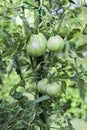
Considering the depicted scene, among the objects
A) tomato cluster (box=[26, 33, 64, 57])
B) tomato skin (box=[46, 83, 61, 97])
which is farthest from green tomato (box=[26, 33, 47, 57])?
tomato skin (box=[46, 83, 61, 97])

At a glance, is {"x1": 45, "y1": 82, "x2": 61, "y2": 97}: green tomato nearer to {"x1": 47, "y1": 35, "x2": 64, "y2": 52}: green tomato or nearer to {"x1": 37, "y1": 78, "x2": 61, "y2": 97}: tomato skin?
{"x1": 37, "y1": 78, "x2": 61, "y2": 97}: tomato skin

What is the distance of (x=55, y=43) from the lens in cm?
114

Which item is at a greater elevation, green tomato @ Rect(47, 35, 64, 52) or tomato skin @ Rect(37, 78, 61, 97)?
green tomato @ Rect(47, 35, 64, 52)

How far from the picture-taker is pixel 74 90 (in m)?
4.19

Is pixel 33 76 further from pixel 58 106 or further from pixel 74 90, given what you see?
pixel 74 90

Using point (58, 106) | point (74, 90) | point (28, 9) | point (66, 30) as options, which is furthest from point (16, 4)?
point (74, 90)

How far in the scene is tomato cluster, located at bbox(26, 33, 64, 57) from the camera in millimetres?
1158

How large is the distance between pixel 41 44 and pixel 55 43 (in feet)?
0.18

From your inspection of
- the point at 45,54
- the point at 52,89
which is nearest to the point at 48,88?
the point at 52,89

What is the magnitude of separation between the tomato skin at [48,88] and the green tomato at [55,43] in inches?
4.9

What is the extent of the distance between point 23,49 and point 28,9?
0.40ft

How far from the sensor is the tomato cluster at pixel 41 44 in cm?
116

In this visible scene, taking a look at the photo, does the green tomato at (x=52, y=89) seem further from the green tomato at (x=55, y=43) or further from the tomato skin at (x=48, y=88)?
the green tomato at (x=55, y=43)

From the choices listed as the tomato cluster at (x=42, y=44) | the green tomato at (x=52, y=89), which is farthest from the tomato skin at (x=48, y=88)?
the tomato cluster at (x=42, y=44)
